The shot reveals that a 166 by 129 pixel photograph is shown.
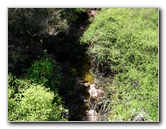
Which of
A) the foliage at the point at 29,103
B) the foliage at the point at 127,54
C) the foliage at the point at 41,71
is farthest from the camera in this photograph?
the foliage at the point at 41,71

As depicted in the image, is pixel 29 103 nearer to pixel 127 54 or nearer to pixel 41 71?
pixel 41 71

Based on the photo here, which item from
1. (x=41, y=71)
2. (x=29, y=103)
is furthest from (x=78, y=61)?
(x=29, y=103)

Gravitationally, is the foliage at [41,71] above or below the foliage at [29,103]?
above

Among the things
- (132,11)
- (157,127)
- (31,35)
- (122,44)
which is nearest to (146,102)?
(157,127)

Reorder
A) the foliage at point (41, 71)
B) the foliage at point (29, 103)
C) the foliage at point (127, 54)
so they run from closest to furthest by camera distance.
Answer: the foliage at point (29, 103) < the foliage at point (127, 54) < the foliage at point (41, 71)

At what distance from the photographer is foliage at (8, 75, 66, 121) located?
14.4 feet

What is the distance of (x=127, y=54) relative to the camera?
484 centimetres

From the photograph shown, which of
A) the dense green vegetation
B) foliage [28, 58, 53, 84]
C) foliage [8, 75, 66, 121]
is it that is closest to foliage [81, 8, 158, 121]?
the dense green vegetation

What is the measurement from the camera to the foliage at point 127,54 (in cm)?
454

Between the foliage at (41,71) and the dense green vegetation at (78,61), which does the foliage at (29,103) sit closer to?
the dense green vegetation at (78,61)

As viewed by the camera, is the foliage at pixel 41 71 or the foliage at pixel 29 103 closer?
the foliage at pixel 29 103

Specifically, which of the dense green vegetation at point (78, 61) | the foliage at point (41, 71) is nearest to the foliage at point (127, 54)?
the dense green vegetation at point (78, 61)

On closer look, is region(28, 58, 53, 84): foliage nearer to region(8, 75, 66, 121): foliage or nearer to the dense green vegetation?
the dense green vegetation

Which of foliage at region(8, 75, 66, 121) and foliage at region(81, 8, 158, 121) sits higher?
foliage at region(81, 8, 158, 121)
